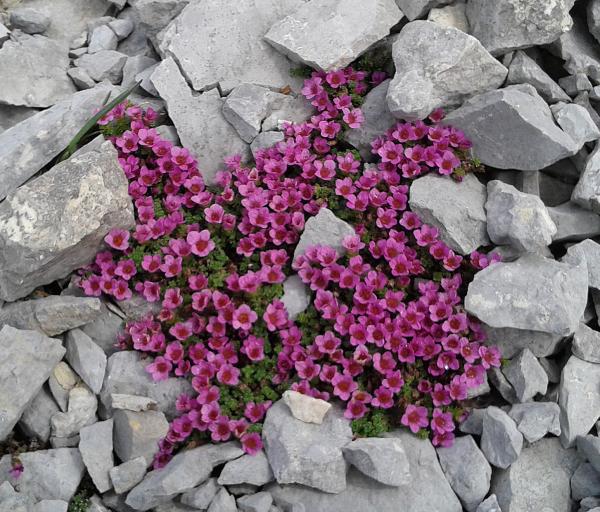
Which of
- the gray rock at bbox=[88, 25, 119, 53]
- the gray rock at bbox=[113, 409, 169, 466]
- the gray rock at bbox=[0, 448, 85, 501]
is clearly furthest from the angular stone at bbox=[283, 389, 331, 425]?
the gray rock at bbox=[88, 25, 119, 53]

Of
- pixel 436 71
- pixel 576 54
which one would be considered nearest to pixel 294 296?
pixel 436 71

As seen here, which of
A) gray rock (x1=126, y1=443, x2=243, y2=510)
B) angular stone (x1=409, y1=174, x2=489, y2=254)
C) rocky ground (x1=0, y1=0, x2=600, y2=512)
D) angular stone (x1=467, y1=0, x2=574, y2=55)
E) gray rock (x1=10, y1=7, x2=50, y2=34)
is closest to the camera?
gray rock (x1=126, y1=443, x2=243, y2=510)

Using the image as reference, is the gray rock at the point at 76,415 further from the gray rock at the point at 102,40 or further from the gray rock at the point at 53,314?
the gray rock at the point at 102,40

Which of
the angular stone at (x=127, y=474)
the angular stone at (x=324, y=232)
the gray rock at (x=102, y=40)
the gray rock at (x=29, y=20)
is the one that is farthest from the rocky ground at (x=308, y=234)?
the gray rock at (x=29, y=20)

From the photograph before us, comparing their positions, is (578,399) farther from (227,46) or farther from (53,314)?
(227,46)

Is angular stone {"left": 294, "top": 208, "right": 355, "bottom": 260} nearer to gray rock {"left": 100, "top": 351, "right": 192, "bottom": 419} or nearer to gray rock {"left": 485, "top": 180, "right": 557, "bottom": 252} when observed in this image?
gray rock {"left": 485, "top": 180, "right": 557, "bottom": 252}
